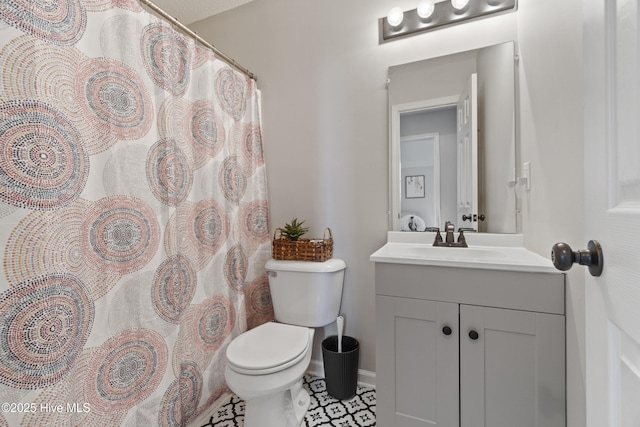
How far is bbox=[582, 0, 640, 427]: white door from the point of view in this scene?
0.38m

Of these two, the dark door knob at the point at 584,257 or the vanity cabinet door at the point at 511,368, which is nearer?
the dark door knob at the point at 584,257

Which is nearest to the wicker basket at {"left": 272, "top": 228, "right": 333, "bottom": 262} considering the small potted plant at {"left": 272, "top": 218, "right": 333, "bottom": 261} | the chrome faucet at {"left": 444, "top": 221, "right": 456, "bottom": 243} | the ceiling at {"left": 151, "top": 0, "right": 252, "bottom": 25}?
the small potted plant at {"left": 272, "top": 218, "right": 333, "bottom": 261}

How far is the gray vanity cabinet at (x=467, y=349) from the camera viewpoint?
0.90 m

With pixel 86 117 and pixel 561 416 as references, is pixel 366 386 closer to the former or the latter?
pixel 561 416

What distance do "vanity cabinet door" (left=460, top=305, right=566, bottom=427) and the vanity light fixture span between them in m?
1.42

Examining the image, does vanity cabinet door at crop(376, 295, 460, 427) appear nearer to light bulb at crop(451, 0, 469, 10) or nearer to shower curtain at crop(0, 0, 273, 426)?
shower curtain at crop(0, 0, 273, 426)

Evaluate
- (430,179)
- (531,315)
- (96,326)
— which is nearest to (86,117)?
(96,326)

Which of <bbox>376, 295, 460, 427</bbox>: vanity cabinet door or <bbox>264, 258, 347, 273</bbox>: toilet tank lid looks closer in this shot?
<bbox>376, 295, 460, 427</bbox>: vanity cabinet door

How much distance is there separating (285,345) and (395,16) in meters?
1.82

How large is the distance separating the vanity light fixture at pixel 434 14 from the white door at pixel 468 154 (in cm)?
31

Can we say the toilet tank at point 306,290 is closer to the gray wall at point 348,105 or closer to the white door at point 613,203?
the gray wall at point 348,105

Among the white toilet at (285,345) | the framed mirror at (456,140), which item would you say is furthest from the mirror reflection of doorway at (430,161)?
the white toilet at (285,345)

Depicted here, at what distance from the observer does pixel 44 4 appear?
0.85m

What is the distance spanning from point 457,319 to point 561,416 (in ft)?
1.32
